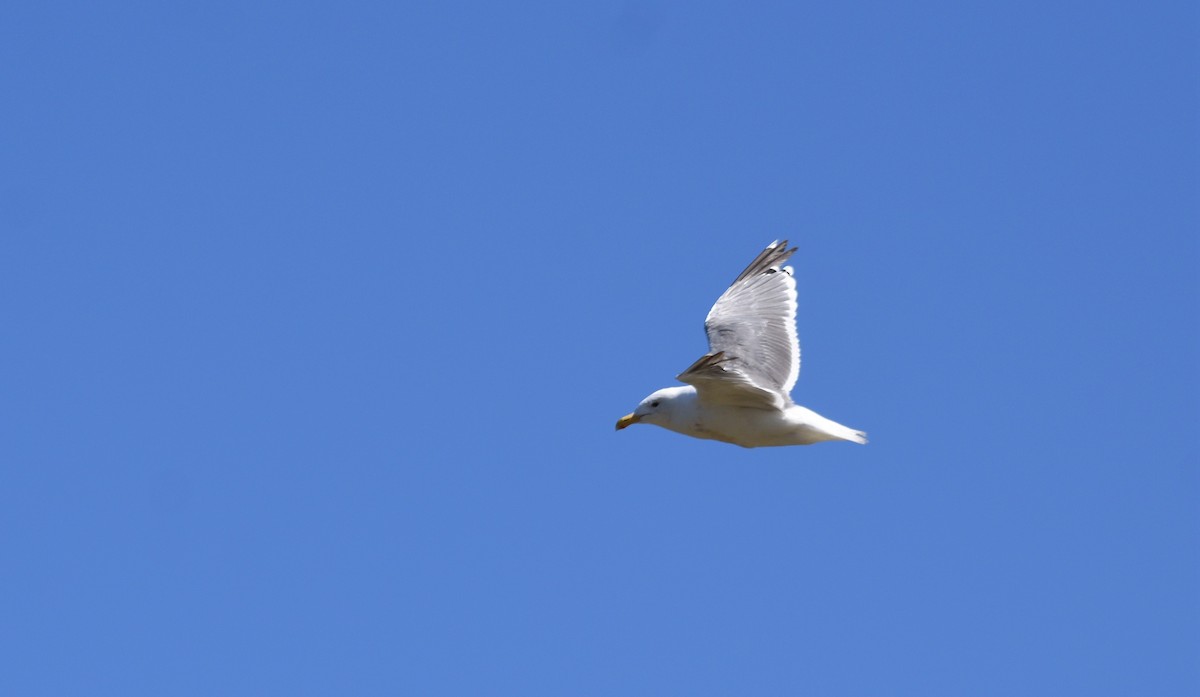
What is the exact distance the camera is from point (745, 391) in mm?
10680

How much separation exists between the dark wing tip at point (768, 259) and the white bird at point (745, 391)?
1.85 ft

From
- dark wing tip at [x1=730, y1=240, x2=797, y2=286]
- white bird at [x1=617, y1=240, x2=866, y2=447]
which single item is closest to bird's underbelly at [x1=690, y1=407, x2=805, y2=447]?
white bird at [x1=617, y1=240, x2=866, y2=447]

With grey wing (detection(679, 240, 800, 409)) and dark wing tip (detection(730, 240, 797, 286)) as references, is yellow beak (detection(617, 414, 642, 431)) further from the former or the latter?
dark wing tip (detection(730, 240, 797, 286))

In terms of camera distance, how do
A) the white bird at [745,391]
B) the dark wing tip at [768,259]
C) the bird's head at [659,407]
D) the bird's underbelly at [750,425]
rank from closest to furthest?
1. the white bird at [745,391]
2. the bird's underbelly at [750,425]
3. the bird's head at [659,407]
4. the dark wing tip at [768,259]

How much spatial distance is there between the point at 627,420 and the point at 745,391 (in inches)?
48.9

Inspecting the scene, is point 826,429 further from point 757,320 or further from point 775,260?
point 775,260

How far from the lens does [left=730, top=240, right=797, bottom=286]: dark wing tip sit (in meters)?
13.7

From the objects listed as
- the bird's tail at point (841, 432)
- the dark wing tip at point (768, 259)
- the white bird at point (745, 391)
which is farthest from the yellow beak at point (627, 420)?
the dark wing tip at point (768, 259)

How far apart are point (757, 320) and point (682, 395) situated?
1.97 metres

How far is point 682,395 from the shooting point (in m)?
11.1

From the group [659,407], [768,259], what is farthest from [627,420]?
[768,259]

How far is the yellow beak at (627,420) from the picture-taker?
11.6 metres

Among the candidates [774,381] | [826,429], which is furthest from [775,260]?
[826,429]

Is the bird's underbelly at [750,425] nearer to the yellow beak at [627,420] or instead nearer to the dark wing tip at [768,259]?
the yellow beak at [627,420]
